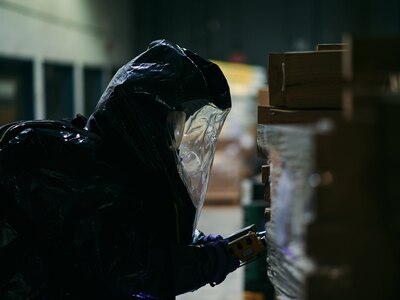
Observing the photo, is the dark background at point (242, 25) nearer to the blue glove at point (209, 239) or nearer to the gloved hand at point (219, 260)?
the blue glove at point (209, 239)

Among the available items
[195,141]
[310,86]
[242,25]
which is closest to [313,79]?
[310,86]

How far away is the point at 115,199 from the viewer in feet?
8.21

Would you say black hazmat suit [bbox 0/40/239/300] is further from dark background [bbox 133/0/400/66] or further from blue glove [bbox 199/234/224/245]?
dark background [bbox 133/0/400/66]

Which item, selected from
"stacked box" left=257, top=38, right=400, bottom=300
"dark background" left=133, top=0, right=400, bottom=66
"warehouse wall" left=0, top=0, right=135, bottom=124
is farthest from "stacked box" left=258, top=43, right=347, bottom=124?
"dark background" left=133, top=0, right=400, bottom=66

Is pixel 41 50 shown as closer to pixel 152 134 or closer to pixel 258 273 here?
pixel 258 273

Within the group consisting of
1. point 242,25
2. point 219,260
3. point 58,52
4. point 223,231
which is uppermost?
point 242,25

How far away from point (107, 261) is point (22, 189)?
0.41 meters

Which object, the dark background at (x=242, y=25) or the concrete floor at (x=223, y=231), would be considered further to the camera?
the dark background at (x=242, y=25)

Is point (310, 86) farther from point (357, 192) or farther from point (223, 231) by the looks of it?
point (223, 231)

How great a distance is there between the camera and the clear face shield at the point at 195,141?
2.78 meters

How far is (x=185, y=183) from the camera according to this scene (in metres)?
2.77

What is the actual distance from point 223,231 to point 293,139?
7825mm

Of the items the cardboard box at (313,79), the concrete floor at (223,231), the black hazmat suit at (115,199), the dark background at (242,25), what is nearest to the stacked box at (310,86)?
→ the cardboard box at (313,79)

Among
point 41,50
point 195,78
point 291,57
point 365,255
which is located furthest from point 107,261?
point 41,50
